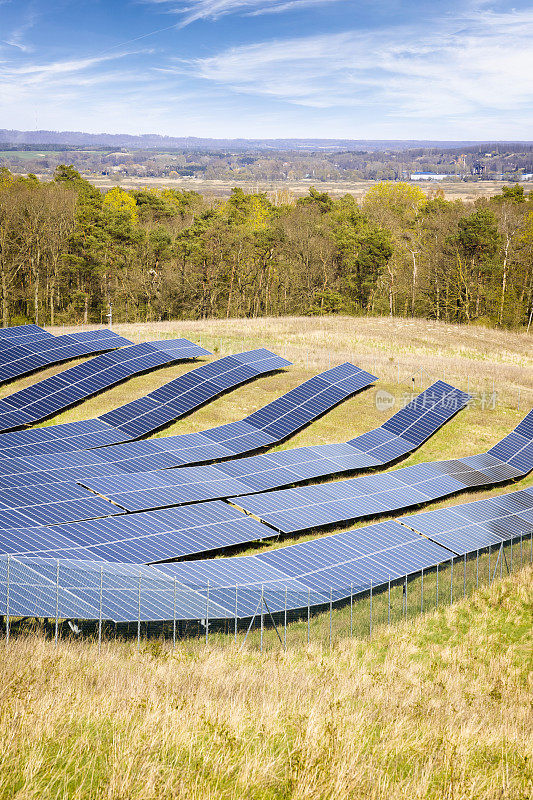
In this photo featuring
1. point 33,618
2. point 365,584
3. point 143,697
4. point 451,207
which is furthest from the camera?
point 451,207

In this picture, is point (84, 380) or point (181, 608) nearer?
point (181, 608)

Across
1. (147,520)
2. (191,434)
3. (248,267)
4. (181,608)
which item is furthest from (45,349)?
(248,267)

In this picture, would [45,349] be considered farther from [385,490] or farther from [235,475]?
[385,490]

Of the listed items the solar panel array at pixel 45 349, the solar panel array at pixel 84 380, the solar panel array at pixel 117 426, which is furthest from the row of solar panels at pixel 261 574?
the solar panel array at pixel 45 349

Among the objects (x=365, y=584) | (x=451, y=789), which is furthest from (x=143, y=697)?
(x=365, y=584)

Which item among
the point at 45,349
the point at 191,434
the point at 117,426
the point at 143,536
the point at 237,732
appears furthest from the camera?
the point at 45,349

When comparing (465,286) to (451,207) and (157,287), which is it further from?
(157,287)
